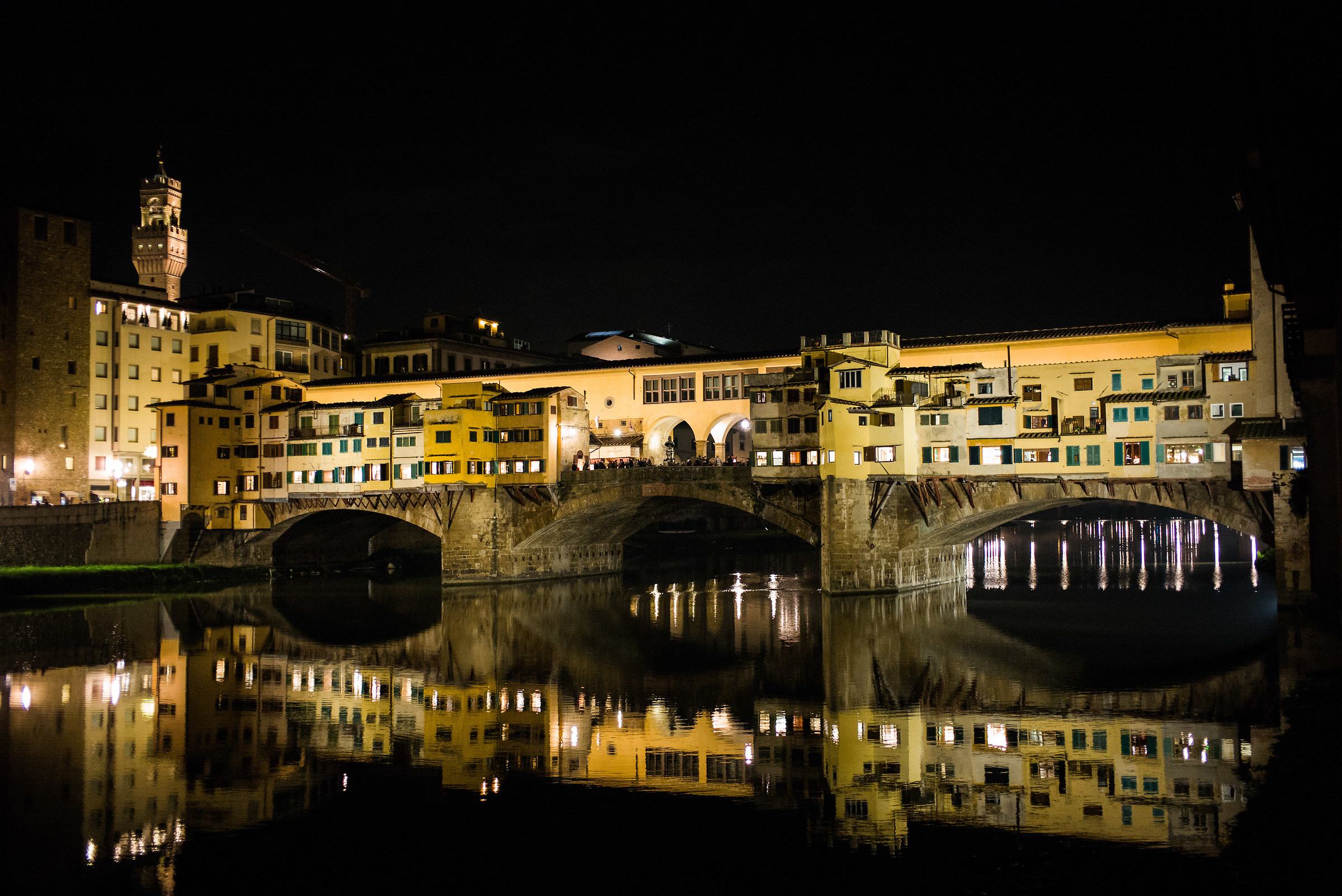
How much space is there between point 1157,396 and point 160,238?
75094 millimetres

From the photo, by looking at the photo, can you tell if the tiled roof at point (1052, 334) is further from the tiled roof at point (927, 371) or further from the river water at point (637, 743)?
the river water at point (637, 743)

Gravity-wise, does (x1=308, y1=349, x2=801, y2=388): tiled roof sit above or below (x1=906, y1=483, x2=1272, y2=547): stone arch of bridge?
above

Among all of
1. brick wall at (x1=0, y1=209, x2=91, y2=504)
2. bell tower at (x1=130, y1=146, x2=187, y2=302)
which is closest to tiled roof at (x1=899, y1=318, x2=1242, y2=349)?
Result: brick wall at (x1=0, y1=209, x2=91, y2=504)

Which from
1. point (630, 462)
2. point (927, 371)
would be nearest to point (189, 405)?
point (630, 462)

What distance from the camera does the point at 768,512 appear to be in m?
49.0

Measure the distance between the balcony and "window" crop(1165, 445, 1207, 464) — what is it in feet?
140

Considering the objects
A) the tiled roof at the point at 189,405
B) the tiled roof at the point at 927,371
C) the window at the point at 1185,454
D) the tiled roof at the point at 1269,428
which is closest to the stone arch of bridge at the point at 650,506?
the tiled roof at the point at 927,371

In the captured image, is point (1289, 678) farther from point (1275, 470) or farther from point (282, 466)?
point (282, 466)

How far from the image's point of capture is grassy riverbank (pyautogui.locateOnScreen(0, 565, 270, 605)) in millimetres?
49562

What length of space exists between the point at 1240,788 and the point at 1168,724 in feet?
16.5

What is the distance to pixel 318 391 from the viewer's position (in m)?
68.1

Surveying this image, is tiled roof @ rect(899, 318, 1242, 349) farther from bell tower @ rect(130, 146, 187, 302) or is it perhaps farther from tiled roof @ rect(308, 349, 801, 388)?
bell tower @ rect(130, 146, 187, 302)

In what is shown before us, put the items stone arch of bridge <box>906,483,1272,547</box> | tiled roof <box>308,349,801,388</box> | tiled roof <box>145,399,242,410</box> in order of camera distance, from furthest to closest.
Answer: tiled roof <box>145,399,242,410</box>, tiled roof <box>308,349,801,388</box>, stone arch of bridge <box>906,483,1272,547</box>

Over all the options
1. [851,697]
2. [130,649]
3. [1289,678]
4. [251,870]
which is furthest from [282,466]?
[1289,678]
